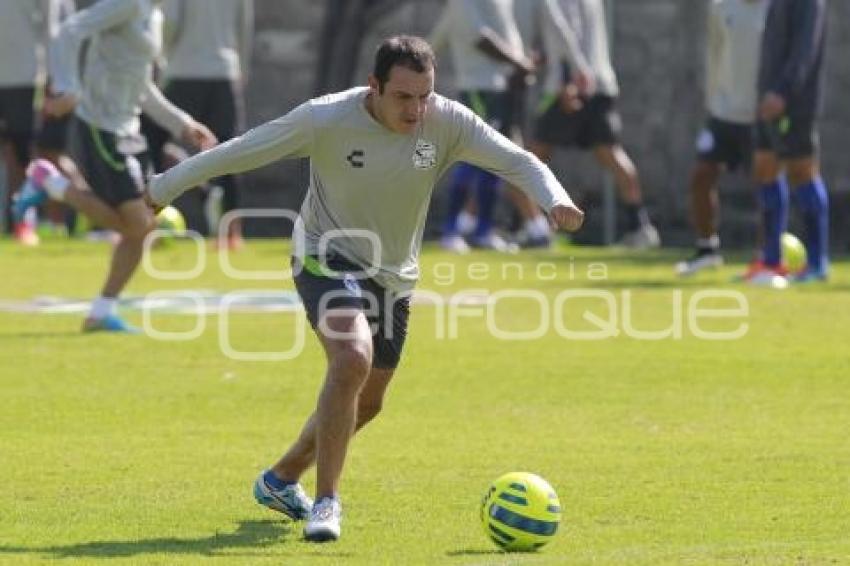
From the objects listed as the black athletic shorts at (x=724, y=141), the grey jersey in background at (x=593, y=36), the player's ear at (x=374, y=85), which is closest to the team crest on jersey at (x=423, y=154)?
the player's ear at (x=374, y=85)

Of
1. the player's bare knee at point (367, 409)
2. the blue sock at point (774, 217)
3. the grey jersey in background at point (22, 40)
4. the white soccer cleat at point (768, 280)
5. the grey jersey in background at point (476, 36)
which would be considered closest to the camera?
the player's bare knee at point (367, 409)

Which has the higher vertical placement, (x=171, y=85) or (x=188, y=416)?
Answer: (x=188, y=416)

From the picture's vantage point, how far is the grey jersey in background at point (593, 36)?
2539 centimetres

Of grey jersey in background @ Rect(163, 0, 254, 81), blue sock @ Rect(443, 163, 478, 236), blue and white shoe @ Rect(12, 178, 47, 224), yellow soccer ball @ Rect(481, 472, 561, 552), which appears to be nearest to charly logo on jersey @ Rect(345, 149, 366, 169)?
yellow soccer ball @ Rect(481, 472, 561, 552)

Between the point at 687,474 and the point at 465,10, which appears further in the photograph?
the point at 465,10

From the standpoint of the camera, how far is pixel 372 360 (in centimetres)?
1030

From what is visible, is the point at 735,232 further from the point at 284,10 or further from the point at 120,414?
the point at 120,414

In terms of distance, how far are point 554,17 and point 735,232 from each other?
15.1 ft

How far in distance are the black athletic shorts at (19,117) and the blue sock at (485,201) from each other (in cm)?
434

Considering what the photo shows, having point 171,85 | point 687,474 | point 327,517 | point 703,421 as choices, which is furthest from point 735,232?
point 327,517

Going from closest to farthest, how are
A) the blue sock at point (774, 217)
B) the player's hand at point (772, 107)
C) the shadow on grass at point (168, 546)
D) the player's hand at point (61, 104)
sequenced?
the shadow on grass at point (168, 546) < the player's hand at point (61, 104) < the player's hand at point (772, 107) < the blue sock at point (774, 217)

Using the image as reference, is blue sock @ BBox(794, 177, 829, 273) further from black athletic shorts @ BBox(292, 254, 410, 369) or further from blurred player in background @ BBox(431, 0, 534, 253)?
black athletic shorts @ BBox(292, 254, 410, 369)

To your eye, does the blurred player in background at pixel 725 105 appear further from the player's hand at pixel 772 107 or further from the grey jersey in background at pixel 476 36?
the grey jersey in background at pixel 476 36

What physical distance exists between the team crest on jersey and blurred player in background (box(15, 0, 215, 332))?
679 centimetres
